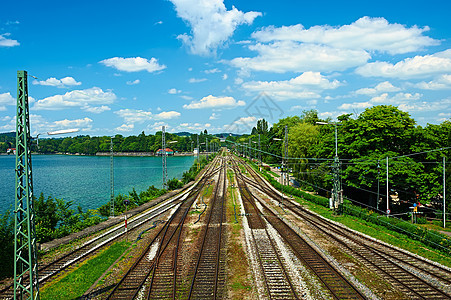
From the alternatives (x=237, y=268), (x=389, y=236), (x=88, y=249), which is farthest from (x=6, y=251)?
(x=389, y=236)

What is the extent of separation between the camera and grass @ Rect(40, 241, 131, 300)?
13.9 meters

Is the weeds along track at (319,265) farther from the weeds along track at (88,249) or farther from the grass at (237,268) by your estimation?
the weeds along track at (88,249)

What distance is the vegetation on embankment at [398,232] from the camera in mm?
19609

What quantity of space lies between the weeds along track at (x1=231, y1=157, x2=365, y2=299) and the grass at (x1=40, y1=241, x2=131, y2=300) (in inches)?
438

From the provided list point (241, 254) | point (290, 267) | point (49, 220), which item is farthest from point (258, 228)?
point (49, 220)

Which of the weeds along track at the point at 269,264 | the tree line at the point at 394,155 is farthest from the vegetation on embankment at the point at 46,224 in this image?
the tree line at the point at 394,155

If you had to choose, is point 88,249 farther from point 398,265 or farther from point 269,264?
point 398,265

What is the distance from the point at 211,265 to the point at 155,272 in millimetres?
3047

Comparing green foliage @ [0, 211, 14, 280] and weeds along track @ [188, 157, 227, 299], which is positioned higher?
green foliage @ [0, 211, 14, 280]

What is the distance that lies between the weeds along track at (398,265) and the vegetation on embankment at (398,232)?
111 centimetres

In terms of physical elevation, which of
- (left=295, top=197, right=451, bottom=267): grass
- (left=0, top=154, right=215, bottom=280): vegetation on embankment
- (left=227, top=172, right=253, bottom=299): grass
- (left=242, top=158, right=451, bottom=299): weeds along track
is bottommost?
(left=295, top=197, right=451, bottom=267): grass

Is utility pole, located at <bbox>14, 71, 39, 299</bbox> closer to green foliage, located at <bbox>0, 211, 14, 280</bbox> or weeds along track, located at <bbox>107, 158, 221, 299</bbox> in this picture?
weeds along track, located at <bbox>107, 158, 221, 299</bbox>

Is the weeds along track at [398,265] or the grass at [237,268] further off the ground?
the grass at [237,268]

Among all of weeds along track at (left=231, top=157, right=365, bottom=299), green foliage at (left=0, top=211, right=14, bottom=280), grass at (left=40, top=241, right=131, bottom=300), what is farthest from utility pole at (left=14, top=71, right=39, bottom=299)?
weeds along track at (left=231, top=157, right=365, bottom=299)
